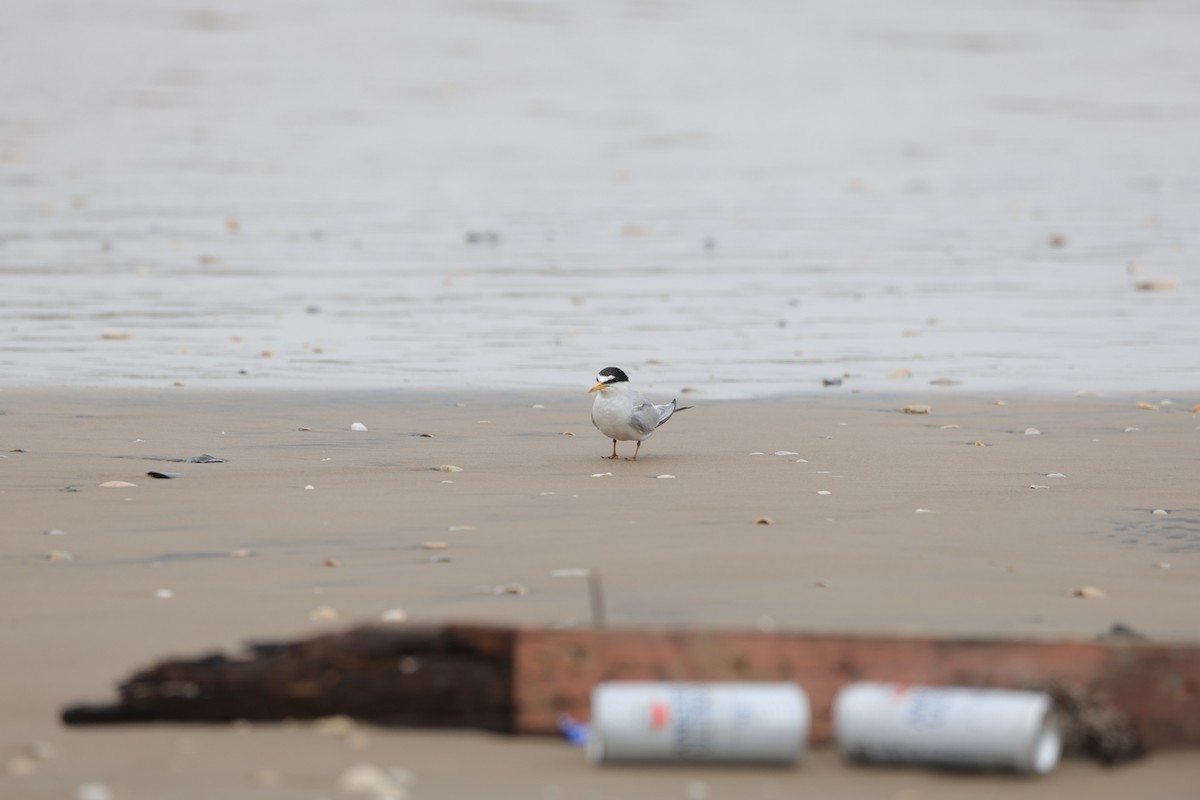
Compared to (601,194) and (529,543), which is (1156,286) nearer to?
(601,194)

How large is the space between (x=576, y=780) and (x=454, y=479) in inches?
158

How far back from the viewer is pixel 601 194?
23422 millimetres

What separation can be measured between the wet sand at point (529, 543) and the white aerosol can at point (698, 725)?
6 cm

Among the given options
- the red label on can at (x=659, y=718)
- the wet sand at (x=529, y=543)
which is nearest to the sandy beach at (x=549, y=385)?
the wet sand at (x=529, y=543)

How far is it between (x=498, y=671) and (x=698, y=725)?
0.56 metres

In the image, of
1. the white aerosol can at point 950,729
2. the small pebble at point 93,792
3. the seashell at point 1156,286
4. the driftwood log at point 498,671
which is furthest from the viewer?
the seashell at point 1156,286

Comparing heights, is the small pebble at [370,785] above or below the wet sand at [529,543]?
below

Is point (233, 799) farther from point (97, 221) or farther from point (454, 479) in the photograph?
point (97, 221)

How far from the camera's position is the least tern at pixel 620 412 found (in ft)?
29.5

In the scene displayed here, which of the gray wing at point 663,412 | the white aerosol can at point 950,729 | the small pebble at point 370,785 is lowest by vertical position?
the small pebble at point 370,785

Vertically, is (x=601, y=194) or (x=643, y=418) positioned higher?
(x=601, y=194)

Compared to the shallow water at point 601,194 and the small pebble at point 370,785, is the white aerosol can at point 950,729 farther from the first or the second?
the shallow water at point 601,194

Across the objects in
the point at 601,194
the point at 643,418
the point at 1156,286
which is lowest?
the point at 643,418

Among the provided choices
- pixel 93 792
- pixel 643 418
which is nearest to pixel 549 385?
pixel 643 418
